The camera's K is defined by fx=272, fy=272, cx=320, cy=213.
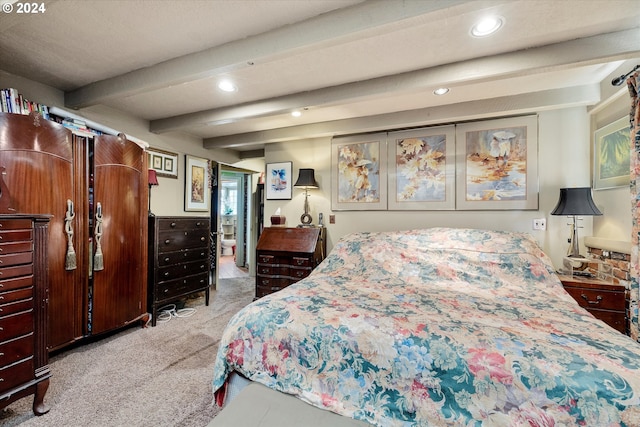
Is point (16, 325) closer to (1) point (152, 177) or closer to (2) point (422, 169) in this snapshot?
(1) point (152, 177)

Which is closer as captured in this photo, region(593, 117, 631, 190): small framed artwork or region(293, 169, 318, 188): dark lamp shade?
region(593, 117, 631, 190): small framed artwork

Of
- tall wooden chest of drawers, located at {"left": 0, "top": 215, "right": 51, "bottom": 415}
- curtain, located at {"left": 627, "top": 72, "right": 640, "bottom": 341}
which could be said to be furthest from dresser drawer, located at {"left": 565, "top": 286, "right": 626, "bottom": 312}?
tall wooden chest of drawers, located at {"left": 0, "top": 215, "right": 51, "bottom": 415}

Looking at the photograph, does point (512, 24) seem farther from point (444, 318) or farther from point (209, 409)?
point (209, 409)

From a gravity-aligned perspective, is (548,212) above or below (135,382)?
above

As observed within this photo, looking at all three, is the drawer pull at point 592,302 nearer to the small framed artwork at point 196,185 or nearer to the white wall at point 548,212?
the white wall at point 548,212

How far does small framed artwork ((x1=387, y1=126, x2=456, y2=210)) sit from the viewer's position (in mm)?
3158

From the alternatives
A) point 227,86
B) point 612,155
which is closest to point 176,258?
point 227,86

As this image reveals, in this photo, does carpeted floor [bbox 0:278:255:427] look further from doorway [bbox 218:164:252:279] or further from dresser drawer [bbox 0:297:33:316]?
doorway [bbox 218:164:252:279]

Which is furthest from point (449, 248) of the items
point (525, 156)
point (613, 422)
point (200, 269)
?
point (200, 269)

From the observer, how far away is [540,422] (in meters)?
0.96

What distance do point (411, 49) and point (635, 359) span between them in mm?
2039

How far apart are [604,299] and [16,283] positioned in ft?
13.1

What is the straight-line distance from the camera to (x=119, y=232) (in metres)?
2.64

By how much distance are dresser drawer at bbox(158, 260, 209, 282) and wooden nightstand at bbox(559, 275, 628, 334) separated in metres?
3.79
